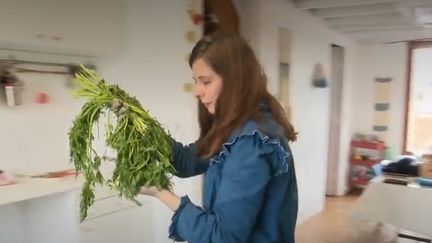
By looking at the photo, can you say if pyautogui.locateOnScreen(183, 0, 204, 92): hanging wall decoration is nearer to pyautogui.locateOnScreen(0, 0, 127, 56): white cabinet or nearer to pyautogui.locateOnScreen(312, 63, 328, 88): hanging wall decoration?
pyautogui.locateOnScreen(0, 0, 127, 56): white cabinet

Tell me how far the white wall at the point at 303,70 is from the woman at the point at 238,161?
2154mm

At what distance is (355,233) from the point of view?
4.02 m

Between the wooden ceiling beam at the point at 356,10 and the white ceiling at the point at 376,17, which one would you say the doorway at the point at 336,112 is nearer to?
the white ceiling at the point at 376,17

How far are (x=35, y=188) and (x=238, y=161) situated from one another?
3.63ft

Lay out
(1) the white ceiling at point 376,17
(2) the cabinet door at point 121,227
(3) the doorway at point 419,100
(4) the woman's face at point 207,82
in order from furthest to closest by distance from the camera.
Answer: (3) the doorway at point 419,100, (1) the white ceiling at point 376,17, (2) the cabinet door at point 121,227, (4) the woman's face at point 207,82

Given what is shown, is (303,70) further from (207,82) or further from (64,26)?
(207,82)

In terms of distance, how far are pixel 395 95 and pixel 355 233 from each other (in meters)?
2.48

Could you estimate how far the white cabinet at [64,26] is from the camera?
5.00 ft

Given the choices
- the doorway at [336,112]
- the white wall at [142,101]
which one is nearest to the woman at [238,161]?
the white wall at [142,101]

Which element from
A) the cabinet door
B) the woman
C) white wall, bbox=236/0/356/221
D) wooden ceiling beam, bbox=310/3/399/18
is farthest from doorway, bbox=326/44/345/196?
the woman

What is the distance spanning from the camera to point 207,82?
3.59ft

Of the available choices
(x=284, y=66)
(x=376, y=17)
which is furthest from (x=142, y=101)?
(x=376, y=17)

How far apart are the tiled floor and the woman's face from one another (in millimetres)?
3039

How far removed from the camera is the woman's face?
1086mm
